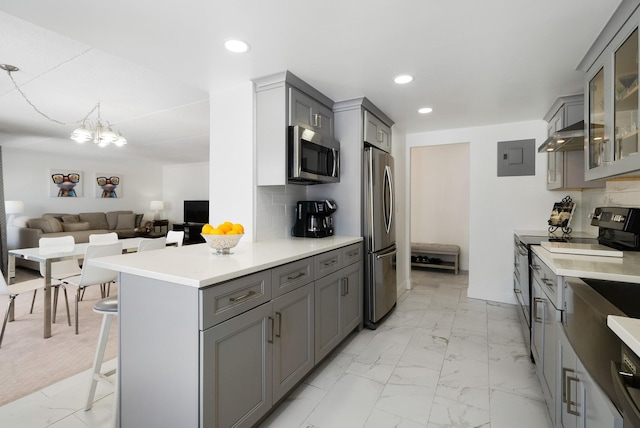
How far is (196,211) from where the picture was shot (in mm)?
8180

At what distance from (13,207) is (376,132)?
7019mm

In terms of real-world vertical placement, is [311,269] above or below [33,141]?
below

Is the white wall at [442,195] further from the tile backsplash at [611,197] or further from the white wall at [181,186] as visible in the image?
the white wall at [181,186]

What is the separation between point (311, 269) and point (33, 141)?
641 centimetres

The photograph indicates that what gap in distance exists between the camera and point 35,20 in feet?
5.29

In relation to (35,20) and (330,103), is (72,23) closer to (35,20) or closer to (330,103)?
(35,20)

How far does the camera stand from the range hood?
232cm

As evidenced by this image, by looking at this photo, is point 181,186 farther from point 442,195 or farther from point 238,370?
point 238,370

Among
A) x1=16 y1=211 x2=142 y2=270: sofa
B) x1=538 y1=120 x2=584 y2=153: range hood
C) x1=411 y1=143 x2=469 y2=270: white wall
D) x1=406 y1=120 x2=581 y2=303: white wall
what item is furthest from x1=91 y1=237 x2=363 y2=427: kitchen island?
x1=16 y1=211 x2=142 y2=270: sofa

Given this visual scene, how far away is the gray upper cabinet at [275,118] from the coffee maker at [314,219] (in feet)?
1.69

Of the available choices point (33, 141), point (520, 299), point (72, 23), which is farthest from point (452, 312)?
point (33, 141)

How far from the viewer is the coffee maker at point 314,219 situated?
9.29 ft

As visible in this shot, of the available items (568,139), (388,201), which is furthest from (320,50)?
(568,139)

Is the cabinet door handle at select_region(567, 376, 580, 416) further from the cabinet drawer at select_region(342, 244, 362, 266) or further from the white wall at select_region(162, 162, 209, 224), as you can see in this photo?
the white wall at select_region(162, 162, 209, 224)
